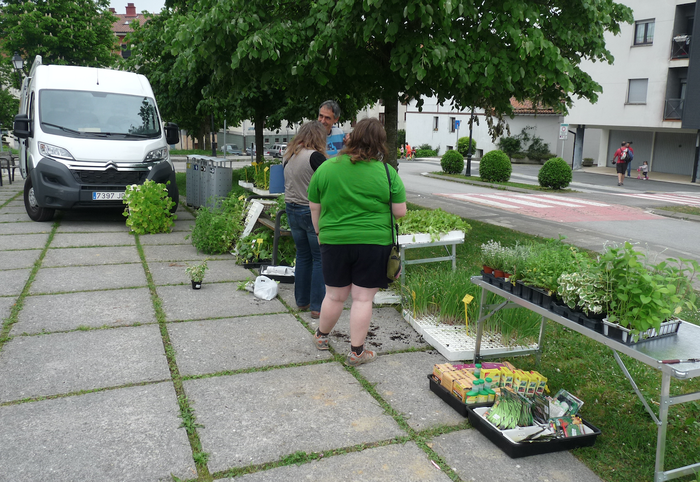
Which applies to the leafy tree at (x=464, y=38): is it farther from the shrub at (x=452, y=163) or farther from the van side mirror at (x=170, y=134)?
the shrub at (x=452, y=163)

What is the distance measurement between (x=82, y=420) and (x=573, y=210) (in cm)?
1559

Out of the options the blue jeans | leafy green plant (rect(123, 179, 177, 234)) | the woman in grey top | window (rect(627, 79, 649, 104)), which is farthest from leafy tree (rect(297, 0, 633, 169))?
window (rect(627, 79, 649, 104))

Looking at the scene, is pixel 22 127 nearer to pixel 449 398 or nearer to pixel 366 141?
pixel 366 141

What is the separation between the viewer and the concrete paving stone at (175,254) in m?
7.89

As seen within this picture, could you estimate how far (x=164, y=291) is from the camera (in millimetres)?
6309

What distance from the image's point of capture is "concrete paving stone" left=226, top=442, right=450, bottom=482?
3018 mm

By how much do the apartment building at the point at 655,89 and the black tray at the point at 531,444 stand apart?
99.0 ft

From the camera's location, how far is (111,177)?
9844 mm

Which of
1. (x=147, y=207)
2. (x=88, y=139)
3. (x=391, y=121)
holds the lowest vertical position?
(x=147, y=207)

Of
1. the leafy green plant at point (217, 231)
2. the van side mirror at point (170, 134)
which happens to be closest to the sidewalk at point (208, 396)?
the leafy green plant at point (217, 231)

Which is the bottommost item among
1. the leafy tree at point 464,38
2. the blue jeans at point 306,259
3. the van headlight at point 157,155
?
the blue jeans at point 306,259

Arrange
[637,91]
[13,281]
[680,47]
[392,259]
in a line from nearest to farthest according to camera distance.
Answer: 1. [392,259]
2. [13,281]
3. [680,47]
4. [637,91]

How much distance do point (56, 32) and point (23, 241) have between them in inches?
1438

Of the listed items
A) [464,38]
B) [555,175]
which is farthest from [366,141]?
[555,175]
